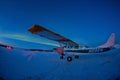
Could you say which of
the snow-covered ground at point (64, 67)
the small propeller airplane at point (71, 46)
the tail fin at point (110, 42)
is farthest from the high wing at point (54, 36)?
the tail fin at point (110, 42)

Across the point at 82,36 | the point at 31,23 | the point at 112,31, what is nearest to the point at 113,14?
the point at 112,31

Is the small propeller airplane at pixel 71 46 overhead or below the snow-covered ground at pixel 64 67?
overhead

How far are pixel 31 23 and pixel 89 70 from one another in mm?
1000

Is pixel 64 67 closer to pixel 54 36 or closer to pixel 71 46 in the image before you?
pixel 71 46

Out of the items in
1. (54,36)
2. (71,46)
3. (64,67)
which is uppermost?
(54,36)

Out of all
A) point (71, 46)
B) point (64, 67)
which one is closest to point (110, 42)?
point (71, 46)

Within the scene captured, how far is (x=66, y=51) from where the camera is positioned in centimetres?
353

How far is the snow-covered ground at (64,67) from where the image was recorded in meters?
3.52

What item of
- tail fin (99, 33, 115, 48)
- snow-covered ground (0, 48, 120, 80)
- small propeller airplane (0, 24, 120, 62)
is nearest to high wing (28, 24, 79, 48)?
small propeller airplane (0, 24, 120, 62)

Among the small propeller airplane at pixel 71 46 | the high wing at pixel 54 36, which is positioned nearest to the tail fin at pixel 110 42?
the small propeller airplane at pixel 71 46

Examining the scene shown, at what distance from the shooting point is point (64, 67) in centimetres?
354

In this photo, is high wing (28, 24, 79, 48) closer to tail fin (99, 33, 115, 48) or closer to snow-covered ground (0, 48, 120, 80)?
snow-covered ground (0, 48, 120, 80)

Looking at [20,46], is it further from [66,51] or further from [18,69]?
[66,51]

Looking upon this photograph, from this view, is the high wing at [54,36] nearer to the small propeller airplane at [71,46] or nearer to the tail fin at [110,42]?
the small propeller airplane at [71,46]
